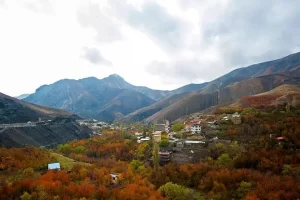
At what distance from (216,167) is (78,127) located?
9428cm

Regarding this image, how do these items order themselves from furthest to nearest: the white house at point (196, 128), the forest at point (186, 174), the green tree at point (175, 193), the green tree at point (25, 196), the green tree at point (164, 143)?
the white house at point (196, 128)
the green tree at point (164, 143)
the green tree at point (175, 193)
the forest at point (186, 174)
the green tree at point (25, 196)

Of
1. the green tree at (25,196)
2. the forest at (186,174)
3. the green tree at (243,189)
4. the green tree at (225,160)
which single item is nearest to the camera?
the green tree at (25,196)

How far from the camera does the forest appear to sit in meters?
35.0

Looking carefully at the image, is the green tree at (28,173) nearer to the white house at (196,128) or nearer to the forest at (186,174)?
the forest at (186,174)

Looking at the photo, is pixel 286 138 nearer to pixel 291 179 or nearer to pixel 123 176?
pixel 291 179

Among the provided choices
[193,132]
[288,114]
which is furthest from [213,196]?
[288,114]

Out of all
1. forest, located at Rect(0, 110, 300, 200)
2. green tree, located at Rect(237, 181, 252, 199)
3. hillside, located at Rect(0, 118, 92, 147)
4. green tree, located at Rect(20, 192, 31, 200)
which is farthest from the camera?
hillside, located at Rect(0, 118, 92, 147)

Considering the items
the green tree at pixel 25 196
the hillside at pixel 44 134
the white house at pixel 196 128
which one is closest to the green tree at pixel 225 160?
the white house at pixel 196 128

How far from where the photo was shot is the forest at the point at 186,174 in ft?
115

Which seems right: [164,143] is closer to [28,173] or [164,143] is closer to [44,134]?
[28,173]

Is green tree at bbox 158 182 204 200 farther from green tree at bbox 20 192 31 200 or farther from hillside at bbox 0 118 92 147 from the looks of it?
hillside at bbox 0 118 92 147

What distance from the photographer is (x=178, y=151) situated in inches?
2304

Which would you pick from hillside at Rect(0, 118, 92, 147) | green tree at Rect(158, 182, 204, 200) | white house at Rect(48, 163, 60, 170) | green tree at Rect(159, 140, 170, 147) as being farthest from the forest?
hillside at Rect(0, 118, 92, 147)

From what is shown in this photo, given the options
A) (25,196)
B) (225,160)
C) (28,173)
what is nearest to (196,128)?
(225,160)
